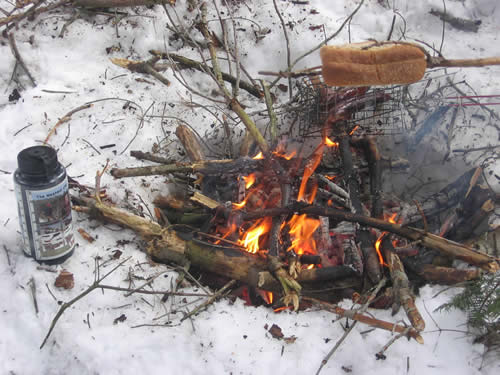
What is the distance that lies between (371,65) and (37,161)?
5.87ft

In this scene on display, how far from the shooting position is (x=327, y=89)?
3279 millimetres

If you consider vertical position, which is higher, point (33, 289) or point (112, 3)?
point (112, 3)

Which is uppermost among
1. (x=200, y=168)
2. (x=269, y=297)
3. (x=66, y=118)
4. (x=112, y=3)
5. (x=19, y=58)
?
(x=112, y=3)

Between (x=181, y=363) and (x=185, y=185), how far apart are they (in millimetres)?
1430

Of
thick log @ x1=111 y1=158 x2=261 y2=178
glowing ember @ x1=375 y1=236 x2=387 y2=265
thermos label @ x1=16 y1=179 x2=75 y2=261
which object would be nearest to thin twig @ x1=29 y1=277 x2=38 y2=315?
thermos label @ x1=16 y1=179 x2=75 y2=261

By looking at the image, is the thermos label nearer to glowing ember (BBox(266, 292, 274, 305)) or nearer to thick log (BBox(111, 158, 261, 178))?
thick log (BBox(111, 158, 261, 178))

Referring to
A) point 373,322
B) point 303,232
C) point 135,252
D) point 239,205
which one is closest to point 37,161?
point 135,252

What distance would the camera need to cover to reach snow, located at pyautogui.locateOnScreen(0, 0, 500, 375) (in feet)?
7.06

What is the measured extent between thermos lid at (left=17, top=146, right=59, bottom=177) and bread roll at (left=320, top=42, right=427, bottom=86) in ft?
4.83

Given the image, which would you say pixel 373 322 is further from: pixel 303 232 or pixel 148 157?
pixel 148 157

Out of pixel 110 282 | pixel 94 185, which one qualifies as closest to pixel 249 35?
pixel 94 185

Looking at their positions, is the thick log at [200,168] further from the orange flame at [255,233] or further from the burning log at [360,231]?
the burning log at [360,231]

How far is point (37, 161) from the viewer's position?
6.77 ft

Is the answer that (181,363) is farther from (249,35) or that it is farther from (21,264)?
(249,35)
